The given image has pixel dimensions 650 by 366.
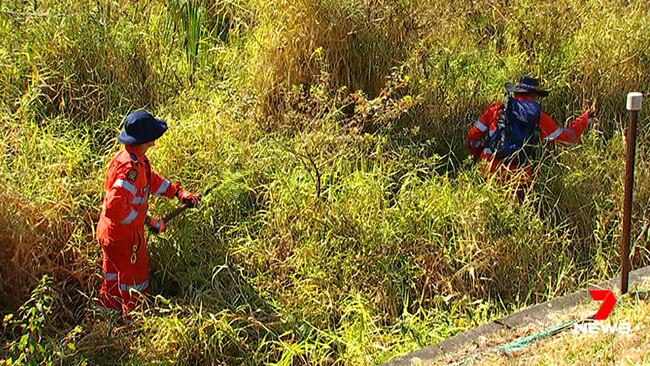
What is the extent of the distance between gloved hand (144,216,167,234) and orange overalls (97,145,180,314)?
7 centimetres

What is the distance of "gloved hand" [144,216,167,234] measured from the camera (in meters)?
4.57

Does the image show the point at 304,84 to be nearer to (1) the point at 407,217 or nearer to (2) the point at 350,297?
(1) the point at 407,217

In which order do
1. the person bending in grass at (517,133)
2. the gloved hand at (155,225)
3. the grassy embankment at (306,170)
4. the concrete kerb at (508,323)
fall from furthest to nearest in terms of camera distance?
1. the person bending in grass at (517,133)
2. the gloved hand at (155,225)
3. the grassy embankment at (306,170)
4. the concrete kerb at (508,323)

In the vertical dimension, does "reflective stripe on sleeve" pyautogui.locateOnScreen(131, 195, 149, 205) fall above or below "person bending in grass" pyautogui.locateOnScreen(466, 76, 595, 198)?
below

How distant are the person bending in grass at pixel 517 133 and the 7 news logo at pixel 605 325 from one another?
1.45 m

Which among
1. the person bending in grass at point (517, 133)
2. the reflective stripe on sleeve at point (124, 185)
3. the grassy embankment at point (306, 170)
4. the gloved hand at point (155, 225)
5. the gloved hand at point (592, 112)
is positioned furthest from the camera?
the gloved hand at point (592, 112)

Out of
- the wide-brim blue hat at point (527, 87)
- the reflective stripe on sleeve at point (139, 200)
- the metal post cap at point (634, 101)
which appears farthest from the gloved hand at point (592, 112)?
the reflective stripe on sleeve at point (139, 200)

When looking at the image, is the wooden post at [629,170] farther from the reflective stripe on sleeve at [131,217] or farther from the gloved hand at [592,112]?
the reflective stripe on sleeve at [131,217]

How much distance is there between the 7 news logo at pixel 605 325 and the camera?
152 inches

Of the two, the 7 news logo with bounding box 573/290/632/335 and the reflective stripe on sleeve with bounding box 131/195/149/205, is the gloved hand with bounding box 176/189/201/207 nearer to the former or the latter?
the reflective stripe on sleeve with bounding box 131/195/149/205

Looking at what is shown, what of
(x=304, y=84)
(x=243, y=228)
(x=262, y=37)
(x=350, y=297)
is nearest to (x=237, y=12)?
(x=262, y=37)

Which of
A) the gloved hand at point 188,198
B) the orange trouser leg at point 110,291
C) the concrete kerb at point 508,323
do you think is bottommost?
the orange trouser leg at point 110,291

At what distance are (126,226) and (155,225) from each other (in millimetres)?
237

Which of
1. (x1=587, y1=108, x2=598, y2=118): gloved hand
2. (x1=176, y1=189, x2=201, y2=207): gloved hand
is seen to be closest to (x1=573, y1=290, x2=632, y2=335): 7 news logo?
(x1=587, y1=108, x2=598, y2=118): gloved hand
